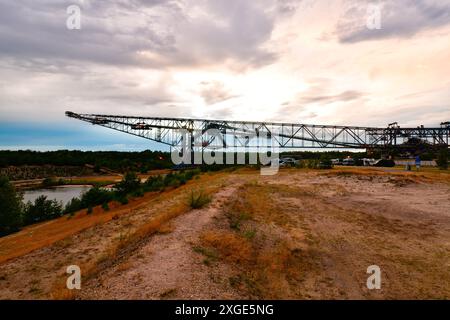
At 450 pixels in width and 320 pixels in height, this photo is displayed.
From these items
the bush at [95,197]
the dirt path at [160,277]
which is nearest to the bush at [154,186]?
the bush at [95,197]

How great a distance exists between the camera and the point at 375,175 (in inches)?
1046

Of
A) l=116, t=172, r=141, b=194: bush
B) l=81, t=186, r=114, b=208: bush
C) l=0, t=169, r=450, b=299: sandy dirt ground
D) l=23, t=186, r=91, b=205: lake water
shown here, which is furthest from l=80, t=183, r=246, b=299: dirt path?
l=23, t=186, r=91, b=205: lake water

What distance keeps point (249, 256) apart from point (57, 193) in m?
Result: 51.1

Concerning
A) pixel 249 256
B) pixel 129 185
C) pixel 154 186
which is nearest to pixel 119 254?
pixel 249 256

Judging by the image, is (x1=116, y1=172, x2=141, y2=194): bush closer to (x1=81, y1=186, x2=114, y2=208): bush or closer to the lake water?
(x1=81, y1=186, x2=114, y2=208): bush

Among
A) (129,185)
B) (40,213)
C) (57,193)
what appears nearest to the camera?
(129,185)

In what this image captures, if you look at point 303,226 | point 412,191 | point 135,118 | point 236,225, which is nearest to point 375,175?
point 412,191

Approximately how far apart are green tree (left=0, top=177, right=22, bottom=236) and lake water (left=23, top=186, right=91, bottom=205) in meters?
16.8

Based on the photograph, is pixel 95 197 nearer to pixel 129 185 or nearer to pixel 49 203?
pixel 129 185

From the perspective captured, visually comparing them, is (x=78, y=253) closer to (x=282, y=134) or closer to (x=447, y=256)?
(x=447, y=256)

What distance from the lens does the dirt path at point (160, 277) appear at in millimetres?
5602

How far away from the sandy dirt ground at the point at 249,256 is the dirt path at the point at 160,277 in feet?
0.08

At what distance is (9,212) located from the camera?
81.5 feet
